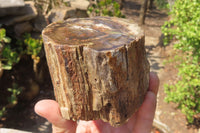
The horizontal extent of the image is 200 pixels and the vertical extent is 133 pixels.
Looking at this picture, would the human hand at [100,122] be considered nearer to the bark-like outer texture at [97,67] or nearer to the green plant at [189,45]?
the bark-like outer texture at [97,67]

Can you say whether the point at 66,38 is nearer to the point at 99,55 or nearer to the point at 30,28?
the point at 99,55

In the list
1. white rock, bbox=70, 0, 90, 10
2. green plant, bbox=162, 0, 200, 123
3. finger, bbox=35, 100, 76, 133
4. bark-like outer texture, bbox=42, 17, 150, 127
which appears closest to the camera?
bark-like outer texture, bbox=42, 17, 150, 127

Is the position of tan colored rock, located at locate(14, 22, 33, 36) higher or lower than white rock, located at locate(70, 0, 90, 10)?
lower

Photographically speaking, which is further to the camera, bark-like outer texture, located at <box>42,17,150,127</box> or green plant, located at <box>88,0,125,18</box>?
green plant, located at <box>88,0,125,18</box>

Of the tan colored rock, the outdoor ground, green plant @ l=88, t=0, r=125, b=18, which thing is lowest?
the outdoor ground

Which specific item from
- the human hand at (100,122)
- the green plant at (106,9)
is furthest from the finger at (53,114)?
the green plant at (106,9)


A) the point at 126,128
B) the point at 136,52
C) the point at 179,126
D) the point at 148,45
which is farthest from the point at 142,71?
the point at 148,45

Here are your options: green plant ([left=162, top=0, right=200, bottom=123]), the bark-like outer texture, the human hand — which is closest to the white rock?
green plant ([left=162, top=0, right=200, bottom=123])

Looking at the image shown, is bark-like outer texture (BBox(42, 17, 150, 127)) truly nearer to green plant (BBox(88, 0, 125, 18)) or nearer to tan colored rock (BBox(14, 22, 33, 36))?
tan colored rock (BBox(14, 22, 33, 36))
